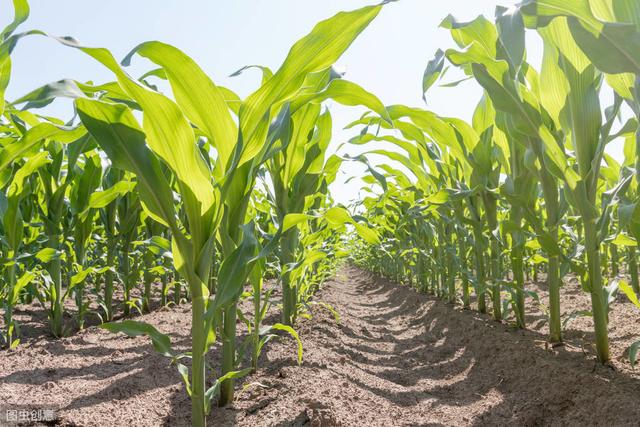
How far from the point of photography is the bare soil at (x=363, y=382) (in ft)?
4.44

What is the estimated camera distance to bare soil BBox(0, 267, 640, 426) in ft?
4.44

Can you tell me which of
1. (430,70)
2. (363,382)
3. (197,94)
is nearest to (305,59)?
(197,94)

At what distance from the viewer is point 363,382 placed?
6.10ft

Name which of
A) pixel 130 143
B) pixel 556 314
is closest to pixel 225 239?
pixel 130 143

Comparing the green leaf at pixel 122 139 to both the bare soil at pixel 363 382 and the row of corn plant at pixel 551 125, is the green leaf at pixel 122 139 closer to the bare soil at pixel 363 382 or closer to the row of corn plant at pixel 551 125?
the row of corn plant at pixel 551 125

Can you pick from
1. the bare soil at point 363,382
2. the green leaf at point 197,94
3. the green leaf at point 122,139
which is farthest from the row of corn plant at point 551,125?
the green leaf at point 122,139

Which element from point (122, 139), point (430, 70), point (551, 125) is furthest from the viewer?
point (551, 125)

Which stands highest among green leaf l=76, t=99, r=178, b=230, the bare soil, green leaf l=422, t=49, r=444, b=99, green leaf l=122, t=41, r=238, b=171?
green leaf l=422, t=49, r=444, b=99

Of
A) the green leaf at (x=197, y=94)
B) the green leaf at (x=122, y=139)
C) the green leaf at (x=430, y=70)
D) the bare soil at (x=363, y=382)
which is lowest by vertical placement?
the bare soil at (x=363, y=382)

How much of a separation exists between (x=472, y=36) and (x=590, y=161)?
24.6 inches

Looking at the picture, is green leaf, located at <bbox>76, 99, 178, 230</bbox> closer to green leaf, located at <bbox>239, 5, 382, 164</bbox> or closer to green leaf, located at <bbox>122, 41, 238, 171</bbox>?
green leaf, located at <bbox>122, 41, 238, 171</bbox>

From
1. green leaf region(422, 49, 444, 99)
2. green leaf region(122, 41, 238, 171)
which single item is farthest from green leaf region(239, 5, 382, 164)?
green leaf region(422, 49, 444, 99)

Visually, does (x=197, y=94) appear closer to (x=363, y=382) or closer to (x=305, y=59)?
(x=305, y=59)

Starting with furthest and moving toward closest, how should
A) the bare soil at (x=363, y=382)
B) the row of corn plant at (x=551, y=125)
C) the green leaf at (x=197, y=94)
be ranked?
the bare soil at (x=363, y=382) → the row of corn plant at (x=551, y=125) → the green leaf at (x=197, y=94)
